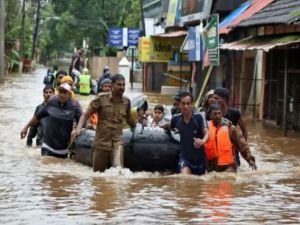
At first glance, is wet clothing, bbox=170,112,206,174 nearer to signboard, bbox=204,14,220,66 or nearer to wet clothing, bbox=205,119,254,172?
wet clothing, bbox=205,119,254,172

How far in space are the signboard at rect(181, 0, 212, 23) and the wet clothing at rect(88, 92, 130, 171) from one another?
15.6 metres

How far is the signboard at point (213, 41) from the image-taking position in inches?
880

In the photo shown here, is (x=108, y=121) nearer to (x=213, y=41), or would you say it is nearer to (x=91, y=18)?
(x=213, y=41)

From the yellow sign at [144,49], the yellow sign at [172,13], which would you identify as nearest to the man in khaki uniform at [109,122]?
the yellow sign at [172,13]

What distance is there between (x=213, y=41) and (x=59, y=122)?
36.9 feet

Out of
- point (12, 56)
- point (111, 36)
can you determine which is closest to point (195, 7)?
point (111, 36)

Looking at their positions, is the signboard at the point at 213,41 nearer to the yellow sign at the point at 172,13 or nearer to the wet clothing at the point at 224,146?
the yellow sign at the point at 172,13

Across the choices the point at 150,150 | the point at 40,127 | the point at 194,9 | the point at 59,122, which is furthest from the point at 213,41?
the point at 150,150

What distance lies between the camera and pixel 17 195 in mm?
9766

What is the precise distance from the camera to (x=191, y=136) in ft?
34.8

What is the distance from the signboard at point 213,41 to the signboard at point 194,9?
236 cm

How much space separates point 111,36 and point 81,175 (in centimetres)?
4014

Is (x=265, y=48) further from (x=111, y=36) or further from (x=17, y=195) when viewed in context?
(x=111, y=36)

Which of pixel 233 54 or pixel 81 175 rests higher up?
pixel 233 54
